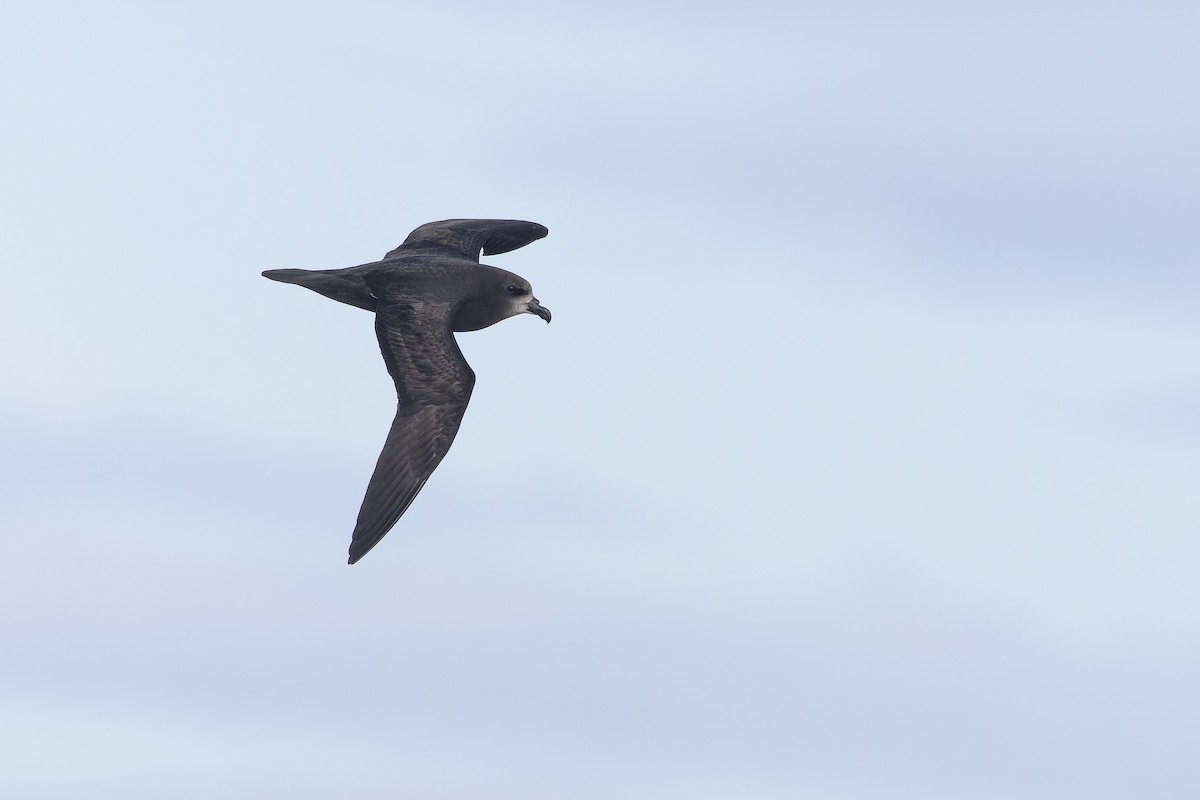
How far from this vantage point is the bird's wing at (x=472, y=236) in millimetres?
26672

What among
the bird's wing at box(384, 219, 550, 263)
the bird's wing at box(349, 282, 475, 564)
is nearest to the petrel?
the bird's wing at box(349, 282, 475, 564)

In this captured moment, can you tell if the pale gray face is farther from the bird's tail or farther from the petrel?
the bird's tail

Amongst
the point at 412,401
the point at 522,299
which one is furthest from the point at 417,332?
the point at 522,299

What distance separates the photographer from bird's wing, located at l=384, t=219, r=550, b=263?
2667 centimetres

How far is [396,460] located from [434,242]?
17.2ft

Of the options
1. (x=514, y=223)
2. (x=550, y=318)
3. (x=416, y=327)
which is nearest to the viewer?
(x=416, y=327)

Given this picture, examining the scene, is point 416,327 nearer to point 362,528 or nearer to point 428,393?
point 428,393

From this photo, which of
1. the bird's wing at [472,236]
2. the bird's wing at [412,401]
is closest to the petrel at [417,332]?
the bird's wing at [412,401]

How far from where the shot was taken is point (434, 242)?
26.8 m

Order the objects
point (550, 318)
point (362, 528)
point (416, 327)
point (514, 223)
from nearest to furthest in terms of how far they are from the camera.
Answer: point (362, 528) < point (416, 327) < point (550, 318) < point (514, 223)

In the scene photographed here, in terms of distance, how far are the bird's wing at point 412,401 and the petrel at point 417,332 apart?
12 millimetres

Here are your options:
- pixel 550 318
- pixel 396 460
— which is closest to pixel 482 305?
pixel 550 318

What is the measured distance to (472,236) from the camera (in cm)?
2722

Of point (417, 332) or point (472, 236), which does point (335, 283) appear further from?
point (472, 236)
